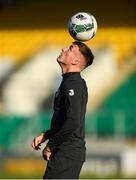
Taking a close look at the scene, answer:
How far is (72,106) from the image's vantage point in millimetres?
5949

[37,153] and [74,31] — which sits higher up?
[74,31]

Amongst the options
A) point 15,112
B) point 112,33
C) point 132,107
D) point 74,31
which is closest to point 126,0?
point 112,33

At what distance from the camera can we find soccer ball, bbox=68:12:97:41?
6.78 meters

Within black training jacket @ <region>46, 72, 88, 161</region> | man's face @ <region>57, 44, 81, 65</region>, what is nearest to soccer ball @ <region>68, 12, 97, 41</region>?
man's face @ <region>57, 44, 81, 65</region>

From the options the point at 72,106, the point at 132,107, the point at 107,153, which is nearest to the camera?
the point at 72,106

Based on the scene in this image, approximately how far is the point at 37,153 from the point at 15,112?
1544mm

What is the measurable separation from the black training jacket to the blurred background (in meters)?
10.0

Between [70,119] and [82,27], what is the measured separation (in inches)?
48.1

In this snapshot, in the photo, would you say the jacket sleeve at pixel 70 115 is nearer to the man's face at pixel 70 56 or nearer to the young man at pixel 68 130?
the young man at pixel 68 130

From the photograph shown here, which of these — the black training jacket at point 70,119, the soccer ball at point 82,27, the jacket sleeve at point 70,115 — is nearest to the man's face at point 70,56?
the black training jacket at point 70,119

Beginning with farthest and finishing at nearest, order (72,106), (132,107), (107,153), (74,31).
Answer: (132,107) < (107,153) < (74,31) < (72,106)

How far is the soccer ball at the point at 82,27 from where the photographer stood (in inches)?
267

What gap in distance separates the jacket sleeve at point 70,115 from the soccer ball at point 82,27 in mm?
832

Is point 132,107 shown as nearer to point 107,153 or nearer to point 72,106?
point 107,153
